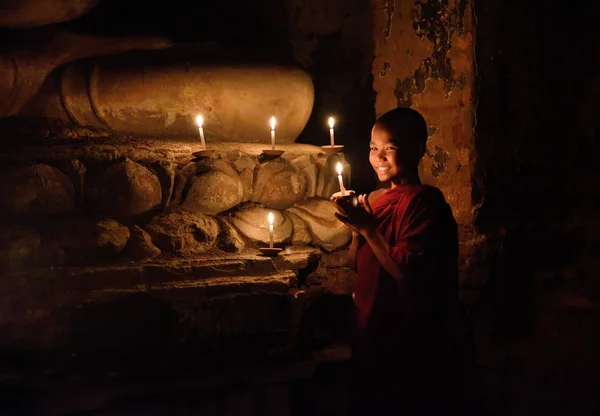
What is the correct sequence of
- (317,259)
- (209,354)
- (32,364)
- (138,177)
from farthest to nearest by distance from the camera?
1. (317,259)
2. (138,177)
3. (209,354)
4. (32,364)

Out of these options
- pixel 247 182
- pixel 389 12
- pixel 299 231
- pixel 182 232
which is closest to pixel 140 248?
pixel 182 232

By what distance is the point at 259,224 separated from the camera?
119 inches

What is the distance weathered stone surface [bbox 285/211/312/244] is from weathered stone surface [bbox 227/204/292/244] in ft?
0.14

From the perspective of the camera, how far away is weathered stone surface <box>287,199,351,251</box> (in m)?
3.18

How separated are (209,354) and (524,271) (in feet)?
5.48

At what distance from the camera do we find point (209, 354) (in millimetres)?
2600

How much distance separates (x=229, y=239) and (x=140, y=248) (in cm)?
41

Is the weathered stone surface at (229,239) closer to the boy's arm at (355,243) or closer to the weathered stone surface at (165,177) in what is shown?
the weathered stone surface at (165,177)

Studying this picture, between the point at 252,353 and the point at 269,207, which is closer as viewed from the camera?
the point at 252,353

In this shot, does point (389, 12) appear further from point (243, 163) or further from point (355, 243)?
point (355, 243)

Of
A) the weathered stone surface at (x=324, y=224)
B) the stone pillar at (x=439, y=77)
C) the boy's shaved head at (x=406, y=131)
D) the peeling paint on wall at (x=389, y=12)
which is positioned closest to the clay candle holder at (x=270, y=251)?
the weathered stone surface at (x=324, y=224)

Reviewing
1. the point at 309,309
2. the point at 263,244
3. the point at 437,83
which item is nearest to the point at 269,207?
the point at 263,244

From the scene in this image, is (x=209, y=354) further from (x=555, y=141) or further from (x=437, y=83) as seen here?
(x=555, y=141)

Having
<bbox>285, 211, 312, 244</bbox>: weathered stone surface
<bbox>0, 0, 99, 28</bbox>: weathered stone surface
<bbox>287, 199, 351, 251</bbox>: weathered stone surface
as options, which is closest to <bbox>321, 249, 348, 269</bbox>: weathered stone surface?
<bbox>287, 199, 351, 251</bbox>: weathered stone surface
